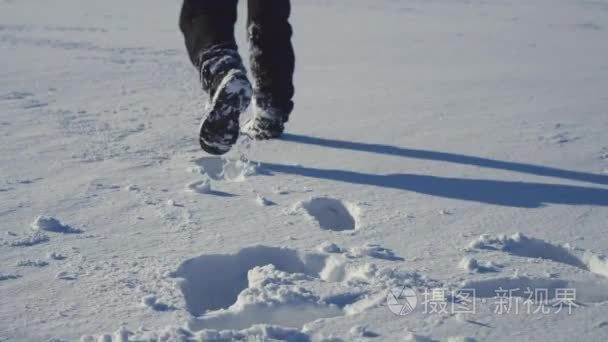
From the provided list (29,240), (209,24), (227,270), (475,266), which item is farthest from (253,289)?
(209,24)

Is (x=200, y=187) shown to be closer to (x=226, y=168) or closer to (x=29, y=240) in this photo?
(x=226, y=168)

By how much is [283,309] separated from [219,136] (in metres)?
0.73

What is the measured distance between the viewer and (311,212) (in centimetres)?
192

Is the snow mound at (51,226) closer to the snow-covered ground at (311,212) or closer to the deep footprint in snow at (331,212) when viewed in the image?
the snow-covered ground at (311,212)

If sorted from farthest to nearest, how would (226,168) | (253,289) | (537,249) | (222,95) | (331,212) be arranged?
(226,168)
(331,212)
(222,95)
(537,249)
(253,289)

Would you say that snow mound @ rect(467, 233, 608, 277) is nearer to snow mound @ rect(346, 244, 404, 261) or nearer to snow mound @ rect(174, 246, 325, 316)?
snow mound @ rect(346, 244, 404, 261)

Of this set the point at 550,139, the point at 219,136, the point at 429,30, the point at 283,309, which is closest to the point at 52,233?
the point at 219,136

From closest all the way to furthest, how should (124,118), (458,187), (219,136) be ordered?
(219,136), (458,187), (124,118)

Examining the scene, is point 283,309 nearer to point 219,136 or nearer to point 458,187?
point 219,136

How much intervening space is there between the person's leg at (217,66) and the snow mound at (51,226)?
0.47 metres

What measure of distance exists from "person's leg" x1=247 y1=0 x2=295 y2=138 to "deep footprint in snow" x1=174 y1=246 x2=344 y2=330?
0.92 metres

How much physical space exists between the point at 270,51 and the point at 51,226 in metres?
1.06

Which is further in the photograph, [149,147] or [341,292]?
[149,147]

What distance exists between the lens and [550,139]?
104 inches
